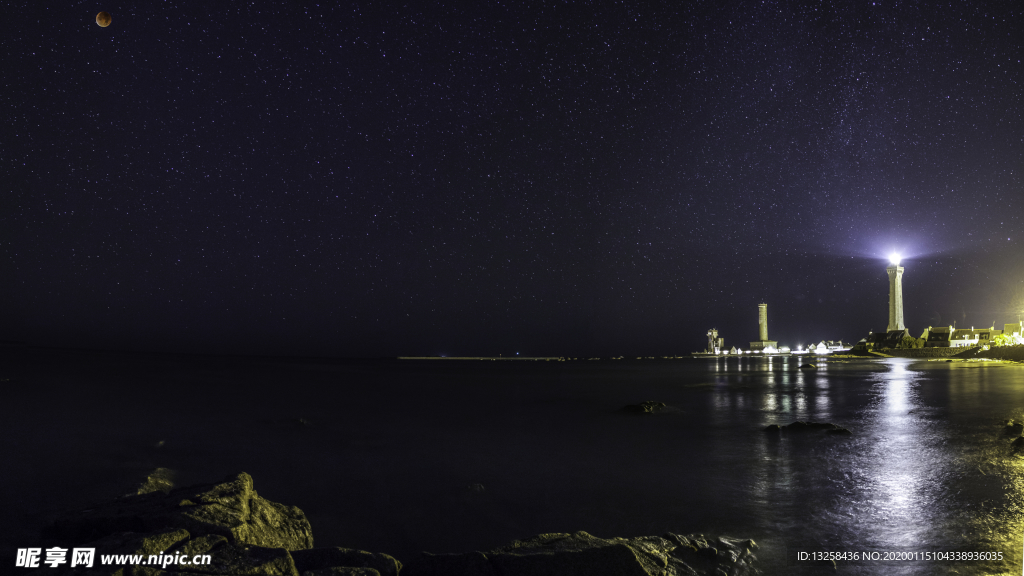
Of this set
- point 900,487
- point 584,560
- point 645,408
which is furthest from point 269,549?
point 645,408

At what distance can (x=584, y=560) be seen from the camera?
432 centimetres

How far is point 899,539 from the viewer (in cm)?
615

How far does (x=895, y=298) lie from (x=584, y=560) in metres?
118

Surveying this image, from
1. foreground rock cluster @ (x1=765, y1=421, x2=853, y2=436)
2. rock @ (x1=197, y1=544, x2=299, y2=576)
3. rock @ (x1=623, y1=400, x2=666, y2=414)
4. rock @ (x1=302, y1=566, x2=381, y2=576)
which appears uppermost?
rock @ (x1=197, y1=544, x2=299, y2=576)

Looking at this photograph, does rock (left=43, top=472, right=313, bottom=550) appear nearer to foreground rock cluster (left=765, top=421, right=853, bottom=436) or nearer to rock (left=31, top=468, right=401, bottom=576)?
rock (left=31, top=468, right=401, bottom=576)

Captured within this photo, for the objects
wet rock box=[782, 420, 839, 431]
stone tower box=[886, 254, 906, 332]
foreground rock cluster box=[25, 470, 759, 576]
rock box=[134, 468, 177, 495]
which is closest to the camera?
foreground rock cluster box=[25, 470, 759, 576]

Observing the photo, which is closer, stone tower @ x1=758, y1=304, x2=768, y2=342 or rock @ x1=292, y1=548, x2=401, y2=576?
rock @ x1=292, y1=548, x2=401, y2=576

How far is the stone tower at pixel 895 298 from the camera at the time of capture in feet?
315

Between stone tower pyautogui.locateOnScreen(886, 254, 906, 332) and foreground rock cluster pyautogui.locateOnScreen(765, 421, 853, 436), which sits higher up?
stone tower pyautogui.locateOnScreen(886, 254, 906, 332)

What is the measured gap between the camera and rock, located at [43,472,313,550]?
4.65m

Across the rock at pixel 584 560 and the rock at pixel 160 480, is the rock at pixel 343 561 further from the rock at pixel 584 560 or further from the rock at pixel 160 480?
the rock at pixel 160 480

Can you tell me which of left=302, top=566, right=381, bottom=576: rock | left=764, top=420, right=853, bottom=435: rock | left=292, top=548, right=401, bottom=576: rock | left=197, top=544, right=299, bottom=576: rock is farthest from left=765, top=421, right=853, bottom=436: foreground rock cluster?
left=197, top=544, right=299, bottom=576: rock

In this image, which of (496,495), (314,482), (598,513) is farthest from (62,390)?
(598,513)

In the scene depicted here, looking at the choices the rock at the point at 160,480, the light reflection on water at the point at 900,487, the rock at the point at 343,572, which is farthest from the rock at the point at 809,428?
the rock at the point at 160,480
